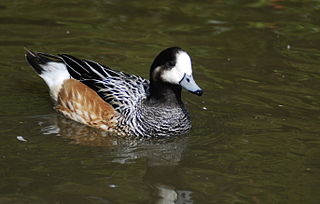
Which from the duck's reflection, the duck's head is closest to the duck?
the duck's head

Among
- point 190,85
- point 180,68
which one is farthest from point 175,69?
point 190,85

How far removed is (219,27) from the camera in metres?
12.3

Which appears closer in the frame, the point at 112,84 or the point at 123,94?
the point at 123,94

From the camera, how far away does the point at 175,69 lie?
8.52 meters

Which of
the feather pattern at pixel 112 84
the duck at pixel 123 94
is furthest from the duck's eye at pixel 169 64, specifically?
the feather pattern at pixel 112 84

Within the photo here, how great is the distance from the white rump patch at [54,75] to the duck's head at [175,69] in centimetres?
139

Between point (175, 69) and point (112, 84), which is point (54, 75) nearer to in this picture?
point (112, 84)

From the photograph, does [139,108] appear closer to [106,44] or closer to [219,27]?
[106,44]

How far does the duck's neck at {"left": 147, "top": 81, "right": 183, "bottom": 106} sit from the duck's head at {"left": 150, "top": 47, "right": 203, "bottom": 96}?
10 cm

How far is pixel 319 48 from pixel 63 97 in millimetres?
3960

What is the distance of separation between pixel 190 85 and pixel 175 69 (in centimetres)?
27

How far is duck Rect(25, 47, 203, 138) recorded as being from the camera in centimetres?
863

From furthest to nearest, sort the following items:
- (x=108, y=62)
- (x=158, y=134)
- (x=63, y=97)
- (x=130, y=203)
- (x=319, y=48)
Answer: (x=319, y=48)
(x=108, y=62)
(x=63, y=97)
(x=158, y=134)
(x=130, y=203)

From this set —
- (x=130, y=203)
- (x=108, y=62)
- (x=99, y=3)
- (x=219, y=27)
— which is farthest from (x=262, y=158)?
(x=99, y=3)
